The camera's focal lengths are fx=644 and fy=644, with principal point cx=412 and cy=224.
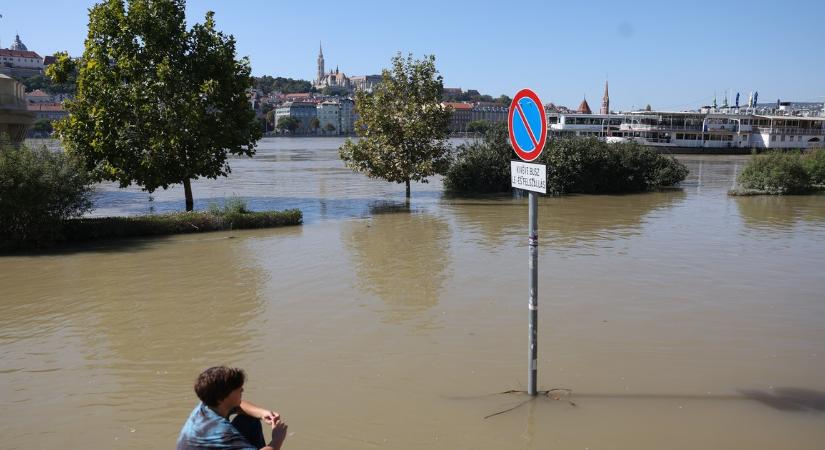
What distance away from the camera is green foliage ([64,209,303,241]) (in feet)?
64.5

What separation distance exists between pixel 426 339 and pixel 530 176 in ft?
13.4

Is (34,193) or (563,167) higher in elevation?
(34,193)

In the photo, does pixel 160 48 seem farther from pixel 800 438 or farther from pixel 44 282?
pixel 800 438

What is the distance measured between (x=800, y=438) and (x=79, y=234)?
19.2 meters

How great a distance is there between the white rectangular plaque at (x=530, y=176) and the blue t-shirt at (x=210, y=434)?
3.36 m

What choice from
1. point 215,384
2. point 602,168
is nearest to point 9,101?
point 215,384

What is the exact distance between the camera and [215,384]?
3.86m

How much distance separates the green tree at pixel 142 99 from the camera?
2306cm

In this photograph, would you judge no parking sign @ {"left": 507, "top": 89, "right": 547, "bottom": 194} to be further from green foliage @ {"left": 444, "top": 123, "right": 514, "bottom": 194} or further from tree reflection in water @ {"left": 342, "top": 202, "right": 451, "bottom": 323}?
green foliage @ {"left": 444, "top": 123, "right": 514, "bottom": 194}

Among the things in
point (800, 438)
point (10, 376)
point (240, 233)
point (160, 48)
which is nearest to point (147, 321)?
point (10, 376)

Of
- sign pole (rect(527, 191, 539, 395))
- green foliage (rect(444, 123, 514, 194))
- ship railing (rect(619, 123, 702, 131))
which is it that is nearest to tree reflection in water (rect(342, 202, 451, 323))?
sign pole (rect(527, 191, 539, 395))

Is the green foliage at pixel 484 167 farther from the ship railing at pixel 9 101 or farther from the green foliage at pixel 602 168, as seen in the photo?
the ship railing at pixel 9 101

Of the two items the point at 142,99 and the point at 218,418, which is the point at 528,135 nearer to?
the point at 218,418

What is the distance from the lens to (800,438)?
6328 millimetres
